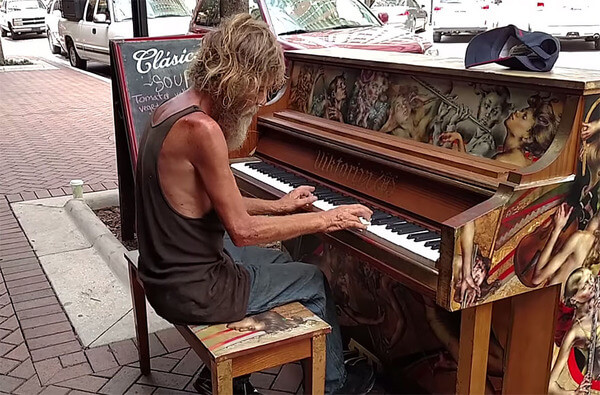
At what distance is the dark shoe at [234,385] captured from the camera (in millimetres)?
2596

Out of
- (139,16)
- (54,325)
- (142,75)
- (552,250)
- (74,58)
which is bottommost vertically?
(54,325)

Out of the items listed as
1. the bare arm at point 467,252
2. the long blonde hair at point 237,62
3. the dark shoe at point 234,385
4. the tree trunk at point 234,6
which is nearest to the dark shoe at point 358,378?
the dark shoe at point 234,385

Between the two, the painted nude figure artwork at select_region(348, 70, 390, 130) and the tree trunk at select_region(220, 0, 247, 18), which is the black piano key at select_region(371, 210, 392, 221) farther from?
the tree trunk at select_region(220, 0, 247, 18)

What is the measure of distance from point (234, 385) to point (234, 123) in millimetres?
1065

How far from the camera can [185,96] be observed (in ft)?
7.35

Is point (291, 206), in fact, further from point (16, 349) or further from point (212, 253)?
point (16, 349)

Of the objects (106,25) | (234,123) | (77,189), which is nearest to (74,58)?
(106,25)

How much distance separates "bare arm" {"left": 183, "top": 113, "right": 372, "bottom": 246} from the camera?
2062 millimetres

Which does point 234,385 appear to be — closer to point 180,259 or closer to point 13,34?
point 180,259

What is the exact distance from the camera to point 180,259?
2230 mm

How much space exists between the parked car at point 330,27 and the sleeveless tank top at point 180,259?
14.5 feet

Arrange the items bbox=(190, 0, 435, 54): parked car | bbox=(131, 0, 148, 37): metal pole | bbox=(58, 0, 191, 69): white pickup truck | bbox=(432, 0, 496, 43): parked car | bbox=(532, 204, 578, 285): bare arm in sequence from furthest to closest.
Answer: bbox=(432, 0, 496, 43): parked car < bbox=(58, 0, 191, 69): white pickup truck < bbox=(190, 0, 435, 54): parked car < bbox=(131, 0, 148, 37): metal pole < bbox=(532, 204, 578, 285): bare arm

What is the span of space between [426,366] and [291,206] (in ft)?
3.06

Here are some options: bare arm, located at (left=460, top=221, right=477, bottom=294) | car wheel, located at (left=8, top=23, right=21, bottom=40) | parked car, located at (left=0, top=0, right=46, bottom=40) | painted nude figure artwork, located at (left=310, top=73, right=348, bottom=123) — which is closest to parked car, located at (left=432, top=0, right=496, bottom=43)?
painted nude figure artwork, located at (left=310, top=73, right=348, bottom=123)
